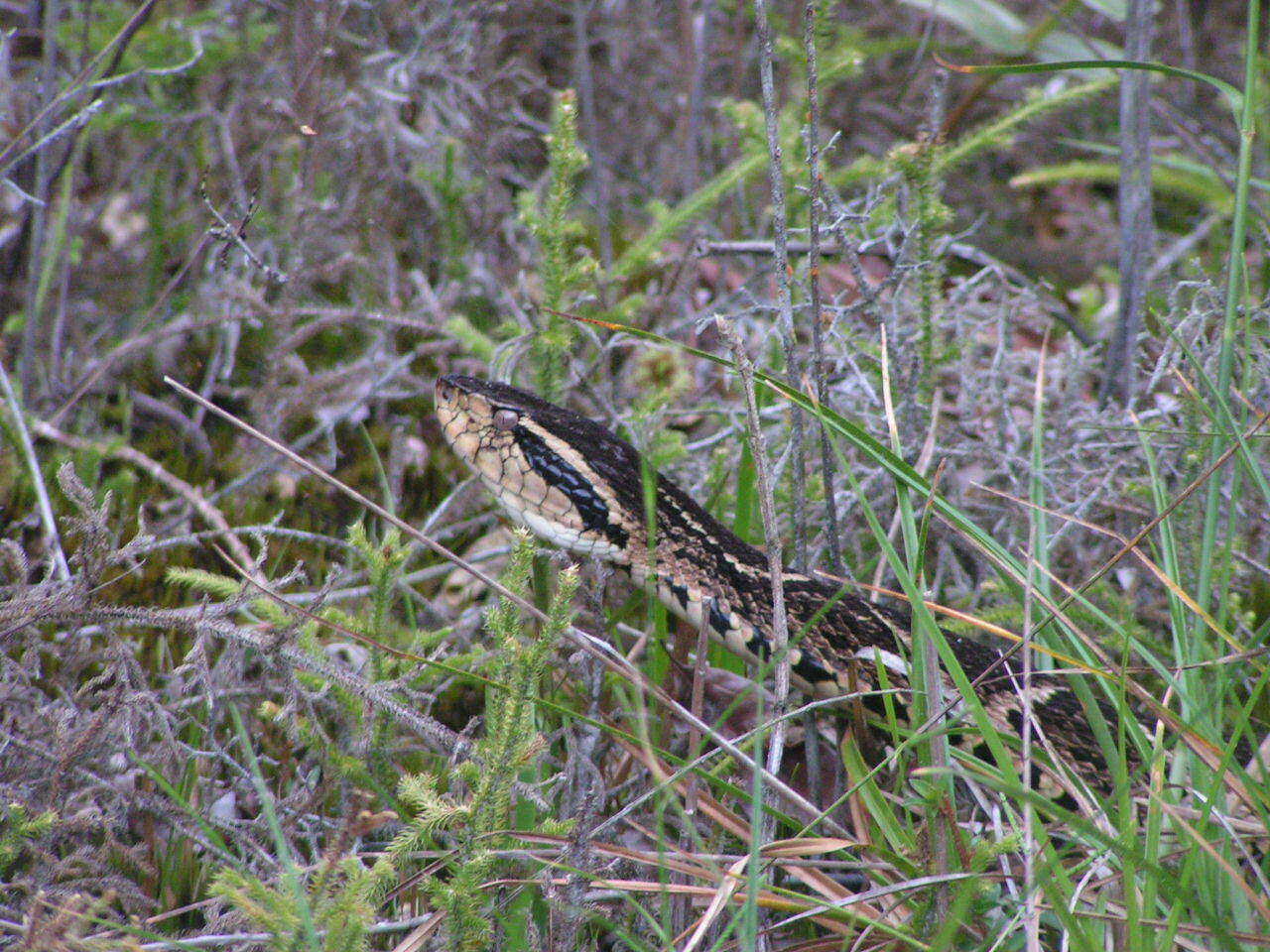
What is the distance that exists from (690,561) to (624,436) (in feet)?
3.52

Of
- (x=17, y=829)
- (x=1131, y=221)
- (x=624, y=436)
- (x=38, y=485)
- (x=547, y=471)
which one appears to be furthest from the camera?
(x=1131, y=221)

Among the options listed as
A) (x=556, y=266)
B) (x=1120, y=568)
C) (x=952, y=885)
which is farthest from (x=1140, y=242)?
(x=952, y=885)

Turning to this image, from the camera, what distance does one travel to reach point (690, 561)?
3279 millimetres

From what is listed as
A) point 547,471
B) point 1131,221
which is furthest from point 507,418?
point 1131,221

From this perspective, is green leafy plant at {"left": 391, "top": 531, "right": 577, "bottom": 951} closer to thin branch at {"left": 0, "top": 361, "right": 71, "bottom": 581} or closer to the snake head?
the snake head

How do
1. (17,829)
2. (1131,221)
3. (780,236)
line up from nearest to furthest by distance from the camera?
(17,829)
(780,236)
(1131,221)

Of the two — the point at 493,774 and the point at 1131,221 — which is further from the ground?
the point at 1131,221

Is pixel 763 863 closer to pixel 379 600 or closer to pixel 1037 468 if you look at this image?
pixel 379 600

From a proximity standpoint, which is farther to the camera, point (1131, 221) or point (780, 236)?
point (1131, 221)

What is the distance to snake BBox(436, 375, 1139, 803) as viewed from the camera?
3.21 meters

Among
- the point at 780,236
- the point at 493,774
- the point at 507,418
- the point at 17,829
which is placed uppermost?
the point at 780,236

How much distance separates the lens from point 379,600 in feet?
9.05

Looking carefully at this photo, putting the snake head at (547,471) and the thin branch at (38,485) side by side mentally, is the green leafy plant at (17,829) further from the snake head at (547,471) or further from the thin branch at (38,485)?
the snake head at (547,471)

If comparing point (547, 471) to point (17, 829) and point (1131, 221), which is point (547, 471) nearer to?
point (17, 829)
